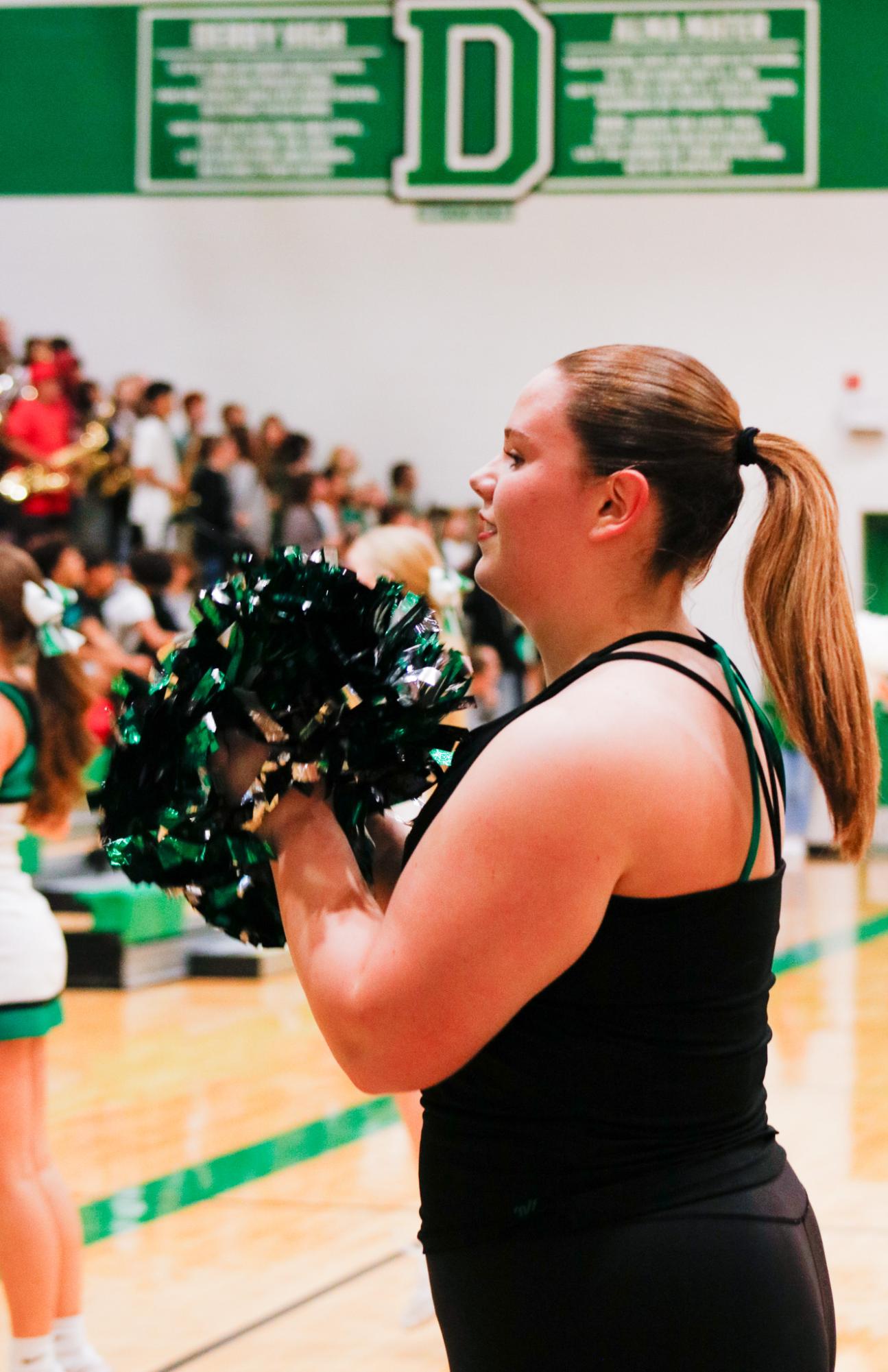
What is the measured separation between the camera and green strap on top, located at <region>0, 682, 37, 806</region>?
2.57m

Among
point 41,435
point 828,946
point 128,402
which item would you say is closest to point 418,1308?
point 828,946

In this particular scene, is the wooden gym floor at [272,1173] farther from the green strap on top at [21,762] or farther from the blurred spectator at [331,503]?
the blurred spectator at [331,503]

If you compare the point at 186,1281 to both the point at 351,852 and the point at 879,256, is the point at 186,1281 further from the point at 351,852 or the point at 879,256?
the point at 879,256

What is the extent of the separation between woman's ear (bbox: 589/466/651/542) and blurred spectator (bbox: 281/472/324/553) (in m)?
8.64

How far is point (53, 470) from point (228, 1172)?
5.90 meters

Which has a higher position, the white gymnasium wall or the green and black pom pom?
the white gymnasium wall

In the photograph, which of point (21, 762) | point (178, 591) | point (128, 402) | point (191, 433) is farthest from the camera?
point (191, 433)

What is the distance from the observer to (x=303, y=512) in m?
9.95

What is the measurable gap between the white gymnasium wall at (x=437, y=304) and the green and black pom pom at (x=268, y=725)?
33.4 feet

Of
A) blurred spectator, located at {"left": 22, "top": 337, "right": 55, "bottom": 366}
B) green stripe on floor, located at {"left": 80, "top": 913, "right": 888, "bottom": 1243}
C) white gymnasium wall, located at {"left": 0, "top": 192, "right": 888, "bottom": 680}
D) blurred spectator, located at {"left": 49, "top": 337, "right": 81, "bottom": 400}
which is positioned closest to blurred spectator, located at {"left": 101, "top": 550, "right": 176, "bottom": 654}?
blurred spectator, located at {"left": 49, "top": 337, "right": 81, "bottom": 400}

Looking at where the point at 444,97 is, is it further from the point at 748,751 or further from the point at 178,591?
the point at 748,751

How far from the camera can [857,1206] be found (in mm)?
3613

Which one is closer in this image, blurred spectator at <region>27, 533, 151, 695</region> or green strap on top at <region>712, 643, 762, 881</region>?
green strap on top at <region>712, 643, 762, 881</region>

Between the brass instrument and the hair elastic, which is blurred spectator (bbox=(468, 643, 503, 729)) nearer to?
the brass instrument
